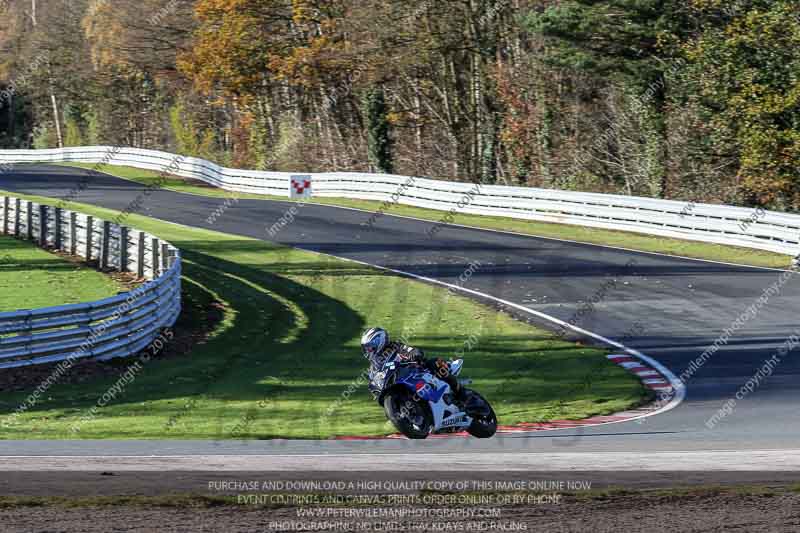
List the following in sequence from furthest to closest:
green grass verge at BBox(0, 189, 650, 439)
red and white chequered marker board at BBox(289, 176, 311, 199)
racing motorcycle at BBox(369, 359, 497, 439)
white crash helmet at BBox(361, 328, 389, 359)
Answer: red and white chequered marker board at BBox(289, 176, 311, 199) → green grass verge at BBox(0, 189, 650, 439) → racing motorcycle at BBox(369, 359, 497, 439) → white crash helmet at BBox(361, 328, 389, 359)

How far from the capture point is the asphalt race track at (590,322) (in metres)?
11.6

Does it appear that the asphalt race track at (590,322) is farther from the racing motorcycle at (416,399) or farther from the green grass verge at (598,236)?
the green grass verge at (598,236)

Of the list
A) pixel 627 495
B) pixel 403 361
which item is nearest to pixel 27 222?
pixel 403 361

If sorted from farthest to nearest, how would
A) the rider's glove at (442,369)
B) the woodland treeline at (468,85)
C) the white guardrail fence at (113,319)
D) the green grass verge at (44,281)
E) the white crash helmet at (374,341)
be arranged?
the woodland treeline at (468,85)
the green grass verge at (44,281)
the white guardrail fence at (113,319)
the rider's glove at (442,369)
the white crash helmet at (374,341)

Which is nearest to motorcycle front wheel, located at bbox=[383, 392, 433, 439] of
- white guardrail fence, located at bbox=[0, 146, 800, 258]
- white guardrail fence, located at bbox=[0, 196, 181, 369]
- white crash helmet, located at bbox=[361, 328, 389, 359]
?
white crash helmet, located at bbox=[361, 328, 389, 359]

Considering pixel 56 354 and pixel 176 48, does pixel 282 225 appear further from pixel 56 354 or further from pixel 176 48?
pixel 176 48

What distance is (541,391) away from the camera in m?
16.7

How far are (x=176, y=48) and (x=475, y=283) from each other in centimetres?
3853

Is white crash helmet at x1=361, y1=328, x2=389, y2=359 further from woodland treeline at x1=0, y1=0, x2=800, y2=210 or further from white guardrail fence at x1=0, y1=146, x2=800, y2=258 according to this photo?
woodland treeline at x1=0, y1=0, x2=800, y2=210

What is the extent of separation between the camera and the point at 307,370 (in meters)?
18.0

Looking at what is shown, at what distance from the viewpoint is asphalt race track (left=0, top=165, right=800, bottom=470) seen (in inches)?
458

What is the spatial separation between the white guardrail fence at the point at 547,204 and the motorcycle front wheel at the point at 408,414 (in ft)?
65.1

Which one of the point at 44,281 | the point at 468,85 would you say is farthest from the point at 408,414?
the point at 468,85

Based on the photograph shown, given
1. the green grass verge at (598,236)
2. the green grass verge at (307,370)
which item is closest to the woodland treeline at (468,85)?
the green grass verge at (598,236)
